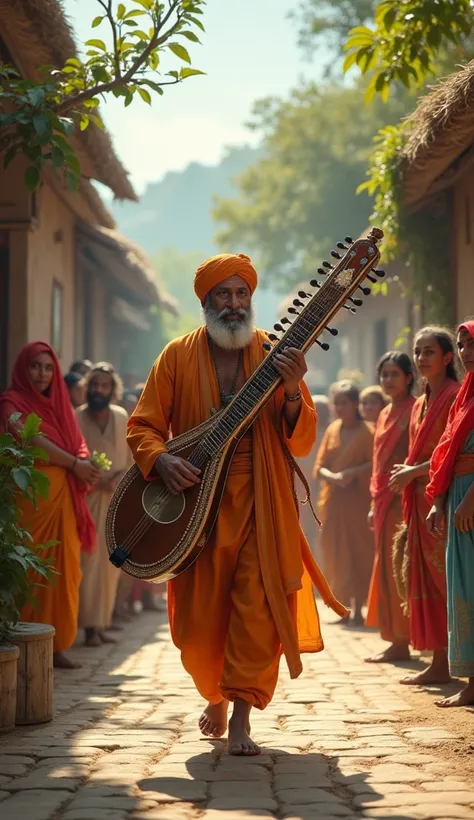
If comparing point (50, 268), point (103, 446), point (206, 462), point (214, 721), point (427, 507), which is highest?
point (50, 268)

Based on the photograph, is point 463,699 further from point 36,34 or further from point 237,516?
point 36,34

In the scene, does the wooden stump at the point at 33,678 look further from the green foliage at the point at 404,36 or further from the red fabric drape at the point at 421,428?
the green foliage at the point at 404,36

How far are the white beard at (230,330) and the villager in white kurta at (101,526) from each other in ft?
16.0

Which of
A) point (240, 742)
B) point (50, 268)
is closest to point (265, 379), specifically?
point (240, 742)

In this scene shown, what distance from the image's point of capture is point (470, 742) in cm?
557

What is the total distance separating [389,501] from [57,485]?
2394 millimetres

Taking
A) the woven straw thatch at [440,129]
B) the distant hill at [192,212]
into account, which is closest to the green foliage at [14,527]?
the woven straw thatch at [440,129]

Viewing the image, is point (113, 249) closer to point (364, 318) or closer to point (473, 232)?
point (473, 232)

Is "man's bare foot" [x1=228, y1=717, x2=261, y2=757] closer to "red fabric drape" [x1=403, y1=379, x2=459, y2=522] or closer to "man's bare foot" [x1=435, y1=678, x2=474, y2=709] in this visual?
"man's bare foot" [x1=435, y1=678, x2=474, y2=709]

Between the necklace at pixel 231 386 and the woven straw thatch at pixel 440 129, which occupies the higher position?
the woven straw thatch at pixel 440 129

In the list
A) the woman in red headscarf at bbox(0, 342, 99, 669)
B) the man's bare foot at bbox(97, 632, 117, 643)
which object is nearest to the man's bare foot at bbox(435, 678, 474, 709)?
the woman in red headscarf at bbox(0, 342, 99, 669)

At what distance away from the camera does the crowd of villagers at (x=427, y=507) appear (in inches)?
258

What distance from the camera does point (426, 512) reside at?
8086 millimetres

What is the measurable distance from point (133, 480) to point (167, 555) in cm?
46
